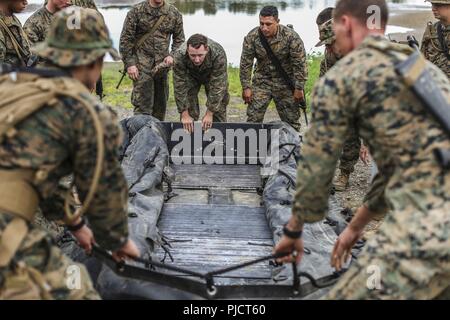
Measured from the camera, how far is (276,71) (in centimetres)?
605

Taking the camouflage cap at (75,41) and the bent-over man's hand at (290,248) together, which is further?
the bent-over man's hand at (290,248)

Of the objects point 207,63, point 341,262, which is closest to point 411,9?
point 207,63

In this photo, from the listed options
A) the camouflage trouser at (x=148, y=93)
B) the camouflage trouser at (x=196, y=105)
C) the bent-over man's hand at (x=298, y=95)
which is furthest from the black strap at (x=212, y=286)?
the camouflage trouser at (x=148, y=93)

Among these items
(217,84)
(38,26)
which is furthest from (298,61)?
(38,26)

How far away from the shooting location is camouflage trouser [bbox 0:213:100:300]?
199 centimetres

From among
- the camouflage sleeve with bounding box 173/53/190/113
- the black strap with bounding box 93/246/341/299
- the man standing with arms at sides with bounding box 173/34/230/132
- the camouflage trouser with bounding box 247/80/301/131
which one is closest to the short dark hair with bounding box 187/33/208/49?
the man standing with arms at sides with bounding box 173/34/230/132

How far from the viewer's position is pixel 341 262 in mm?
2684

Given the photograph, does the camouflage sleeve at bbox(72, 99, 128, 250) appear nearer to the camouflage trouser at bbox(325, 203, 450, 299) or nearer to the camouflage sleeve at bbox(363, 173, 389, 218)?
the camouflage trouser at bbox(325, 203, 450, 299)

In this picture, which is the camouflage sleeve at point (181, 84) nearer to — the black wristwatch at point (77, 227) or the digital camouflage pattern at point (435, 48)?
the digital camouflage pattern at point (435, 48)

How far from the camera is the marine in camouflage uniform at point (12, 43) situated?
15.1 feet

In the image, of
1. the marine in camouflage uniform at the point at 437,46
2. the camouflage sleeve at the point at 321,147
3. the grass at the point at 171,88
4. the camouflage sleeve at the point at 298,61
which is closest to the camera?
the camouflage sleeve at the point at 321,147

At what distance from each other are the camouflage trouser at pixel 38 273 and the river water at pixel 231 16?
1095 cm

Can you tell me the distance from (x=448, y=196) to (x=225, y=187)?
2998mm

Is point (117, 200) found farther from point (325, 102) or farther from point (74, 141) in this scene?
point (325, 102)
